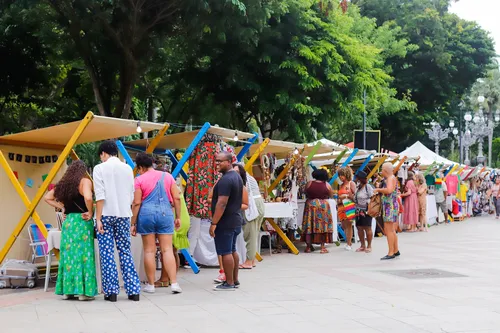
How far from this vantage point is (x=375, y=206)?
1233 cm

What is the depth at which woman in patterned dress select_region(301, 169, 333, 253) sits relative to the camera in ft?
44.6

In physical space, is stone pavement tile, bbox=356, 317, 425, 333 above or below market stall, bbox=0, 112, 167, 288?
below

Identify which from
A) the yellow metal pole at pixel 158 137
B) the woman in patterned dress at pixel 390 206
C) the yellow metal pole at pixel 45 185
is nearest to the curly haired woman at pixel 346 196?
the woman in patterned dress at pixel 390 206

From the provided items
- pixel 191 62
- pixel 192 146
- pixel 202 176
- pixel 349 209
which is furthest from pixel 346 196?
pixel 191 62

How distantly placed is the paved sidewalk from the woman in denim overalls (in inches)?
14.8

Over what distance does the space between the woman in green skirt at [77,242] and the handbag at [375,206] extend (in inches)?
236

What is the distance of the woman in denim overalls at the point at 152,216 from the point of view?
27.0ft

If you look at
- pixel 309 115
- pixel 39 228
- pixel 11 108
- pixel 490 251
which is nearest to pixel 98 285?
pixel 39 228

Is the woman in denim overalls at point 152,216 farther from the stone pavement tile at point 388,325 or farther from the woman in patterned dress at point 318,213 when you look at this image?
the woman in patterned dress at point 318,213

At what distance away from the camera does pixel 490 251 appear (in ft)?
45.4

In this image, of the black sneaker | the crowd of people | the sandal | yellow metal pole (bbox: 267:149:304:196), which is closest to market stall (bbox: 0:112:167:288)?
the sandal

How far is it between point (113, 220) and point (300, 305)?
235 cm

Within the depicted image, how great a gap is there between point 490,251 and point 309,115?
9.53m

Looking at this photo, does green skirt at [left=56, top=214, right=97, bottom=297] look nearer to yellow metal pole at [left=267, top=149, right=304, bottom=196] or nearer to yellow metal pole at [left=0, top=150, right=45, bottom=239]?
yellow metal pole at [left=0, top=150, right=45, bottom=239]
